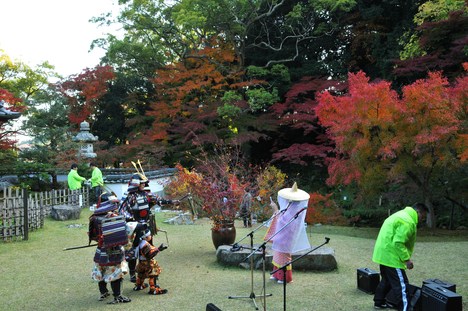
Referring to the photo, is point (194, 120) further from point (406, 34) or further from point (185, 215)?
point (406, 34)

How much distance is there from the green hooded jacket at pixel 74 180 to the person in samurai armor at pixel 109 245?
954 cm

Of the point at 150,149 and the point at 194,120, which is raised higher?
the point at 194,120

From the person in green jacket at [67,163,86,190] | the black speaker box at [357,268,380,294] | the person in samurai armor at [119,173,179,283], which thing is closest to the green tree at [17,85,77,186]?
the person in green jacket at [67,163,86,190]

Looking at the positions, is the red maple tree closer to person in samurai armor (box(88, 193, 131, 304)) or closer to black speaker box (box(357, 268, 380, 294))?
black speaker box (box(357, 268, 380, 294))

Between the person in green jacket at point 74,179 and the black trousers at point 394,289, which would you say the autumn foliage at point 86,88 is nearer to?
the person in green jacket at point 74,179

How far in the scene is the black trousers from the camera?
17.7 feet

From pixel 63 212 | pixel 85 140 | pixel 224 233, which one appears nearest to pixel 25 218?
pixel 63 212

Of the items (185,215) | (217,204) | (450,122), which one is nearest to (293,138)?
(185,215)

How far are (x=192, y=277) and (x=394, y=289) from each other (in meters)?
3.40

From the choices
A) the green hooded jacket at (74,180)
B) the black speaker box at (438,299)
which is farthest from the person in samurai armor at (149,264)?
the green hooded jacket at (74,180)

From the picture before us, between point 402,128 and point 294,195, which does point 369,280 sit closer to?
point 294,195

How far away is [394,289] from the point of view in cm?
551

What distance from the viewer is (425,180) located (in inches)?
519

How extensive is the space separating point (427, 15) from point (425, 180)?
7.73 metres
